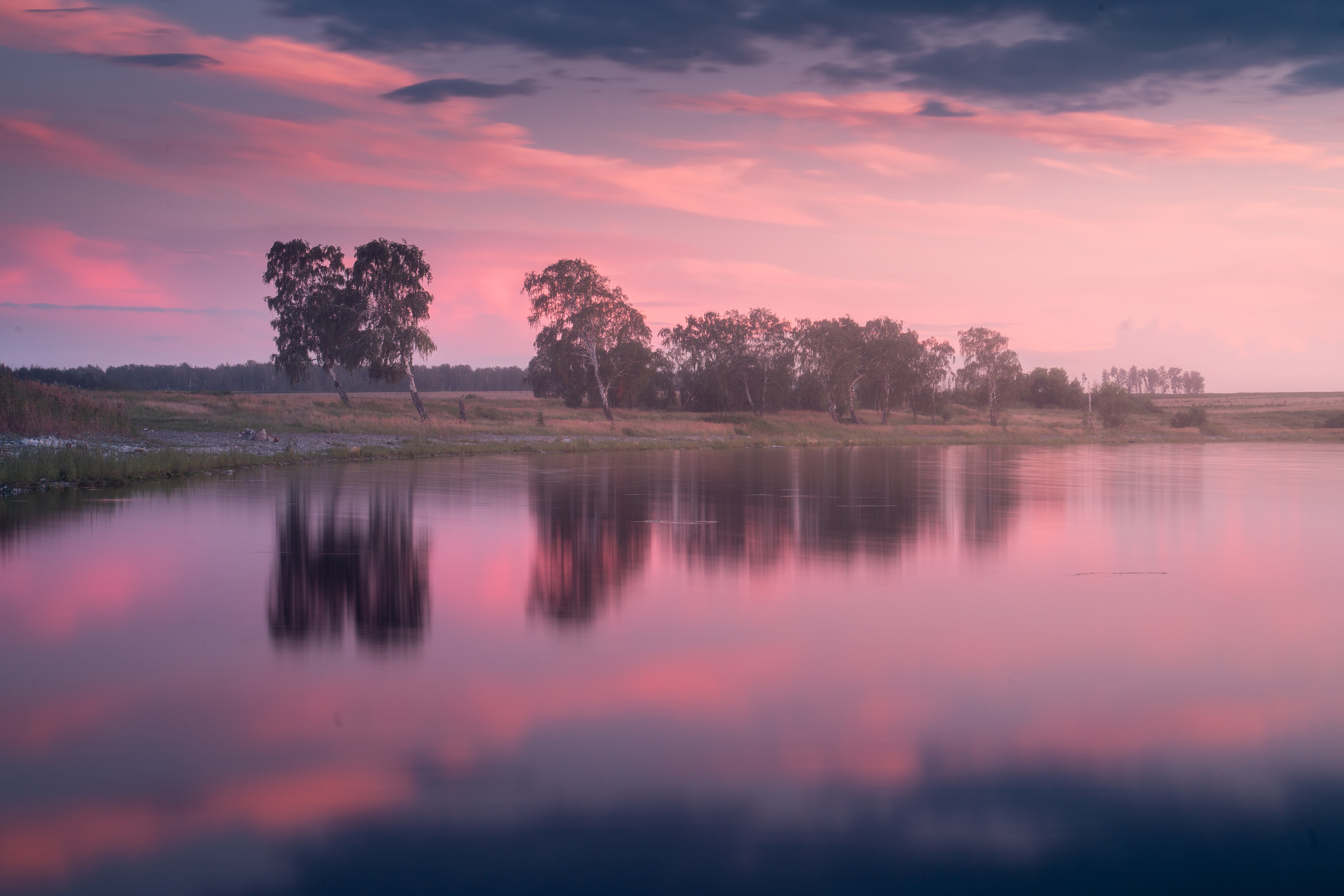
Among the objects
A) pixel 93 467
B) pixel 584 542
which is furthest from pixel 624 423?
pixel 584 542

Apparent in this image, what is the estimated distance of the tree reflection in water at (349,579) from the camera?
9.05m

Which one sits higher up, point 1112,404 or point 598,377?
point 598,377

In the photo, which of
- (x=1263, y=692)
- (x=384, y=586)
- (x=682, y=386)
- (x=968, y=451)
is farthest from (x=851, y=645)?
(x=682, y=386)

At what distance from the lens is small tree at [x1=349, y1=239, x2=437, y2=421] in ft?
214

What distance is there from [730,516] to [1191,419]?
100508mm

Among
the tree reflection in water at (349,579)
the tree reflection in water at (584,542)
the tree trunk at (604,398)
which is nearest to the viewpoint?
the tree reflection in water at (349,579)

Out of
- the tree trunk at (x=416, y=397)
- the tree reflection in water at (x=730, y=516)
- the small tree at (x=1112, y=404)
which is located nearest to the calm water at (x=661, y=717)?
the tree reflection in water at (x=730, y=516)

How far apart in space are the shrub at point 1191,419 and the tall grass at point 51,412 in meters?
99.4

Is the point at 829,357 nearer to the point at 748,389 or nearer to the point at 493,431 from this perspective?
the point at 748,389

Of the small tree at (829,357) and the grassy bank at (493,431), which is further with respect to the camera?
the small tree at (829,357)

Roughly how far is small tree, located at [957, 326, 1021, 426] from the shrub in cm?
1714

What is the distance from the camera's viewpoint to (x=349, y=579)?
38.3 feet

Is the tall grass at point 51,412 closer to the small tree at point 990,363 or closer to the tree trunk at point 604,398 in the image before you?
the tree trunk at point 604,398

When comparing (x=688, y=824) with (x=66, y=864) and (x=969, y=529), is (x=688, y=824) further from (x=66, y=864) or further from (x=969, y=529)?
(x=969, y=529)
